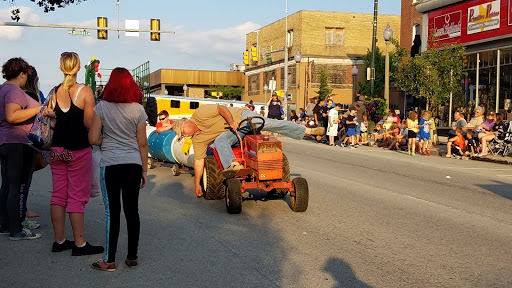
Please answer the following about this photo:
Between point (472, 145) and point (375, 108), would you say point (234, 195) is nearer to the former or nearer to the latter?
point (472, 145)

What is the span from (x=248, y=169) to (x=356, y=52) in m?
60.8

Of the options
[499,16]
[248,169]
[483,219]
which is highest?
[499,16]

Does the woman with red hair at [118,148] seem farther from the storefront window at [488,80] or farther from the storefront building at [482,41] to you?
the storefront window at [488,80]

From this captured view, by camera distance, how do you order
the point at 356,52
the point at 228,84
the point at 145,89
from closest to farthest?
the point at 145,89, the point at 356,52, the point at 228,84

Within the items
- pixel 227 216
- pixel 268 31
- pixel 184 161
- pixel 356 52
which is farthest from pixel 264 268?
pixel 268 31

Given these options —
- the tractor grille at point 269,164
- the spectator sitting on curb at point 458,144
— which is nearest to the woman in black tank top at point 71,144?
the tractor grille at point 269,164

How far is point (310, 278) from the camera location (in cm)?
577

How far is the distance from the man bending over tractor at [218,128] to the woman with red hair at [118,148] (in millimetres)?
3474

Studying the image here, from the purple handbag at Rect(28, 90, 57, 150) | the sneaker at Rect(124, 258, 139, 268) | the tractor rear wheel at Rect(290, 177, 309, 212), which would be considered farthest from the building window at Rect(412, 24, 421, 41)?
the sneaker at Rect(124, 258, 139, 268)

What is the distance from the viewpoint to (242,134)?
32.5ft

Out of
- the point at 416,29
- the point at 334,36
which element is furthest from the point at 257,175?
the point at 334,36

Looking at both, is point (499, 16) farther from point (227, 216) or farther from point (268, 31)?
point (268, 31)

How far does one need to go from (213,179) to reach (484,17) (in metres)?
23.1

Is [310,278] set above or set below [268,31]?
below
